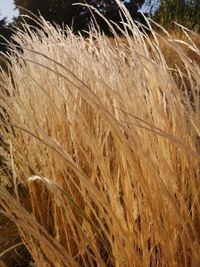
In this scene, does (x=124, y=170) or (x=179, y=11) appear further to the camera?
(x=179, y=11)

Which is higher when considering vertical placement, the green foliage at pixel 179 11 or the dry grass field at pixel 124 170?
the dry grass field at pixel 124 170

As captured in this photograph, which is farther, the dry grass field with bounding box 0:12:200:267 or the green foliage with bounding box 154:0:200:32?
the green foliage with bounding box 154:0:200:32

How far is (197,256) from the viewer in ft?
2.52

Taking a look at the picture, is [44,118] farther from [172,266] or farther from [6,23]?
[6,23]

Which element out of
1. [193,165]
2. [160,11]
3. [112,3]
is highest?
[193,165]

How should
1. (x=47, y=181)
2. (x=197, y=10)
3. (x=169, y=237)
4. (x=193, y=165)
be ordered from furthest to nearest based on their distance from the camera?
(x=197, y=10) < (x=193, y=165) < (x=169, y=237) < (x=47, y=181)

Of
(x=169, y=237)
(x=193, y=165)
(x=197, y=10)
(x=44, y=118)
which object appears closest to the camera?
(x=169, y=237)

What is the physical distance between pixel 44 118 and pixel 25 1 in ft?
58.8

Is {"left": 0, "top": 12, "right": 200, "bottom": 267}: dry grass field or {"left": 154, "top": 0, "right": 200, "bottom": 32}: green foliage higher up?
{"left": 0, "top": 12, "right": 200, "bottom": 267}: dry grass field

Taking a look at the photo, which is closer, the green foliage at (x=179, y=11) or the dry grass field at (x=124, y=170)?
the dry grass field at (x=124, y=170)

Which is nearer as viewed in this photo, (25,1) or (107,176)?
(107,176)

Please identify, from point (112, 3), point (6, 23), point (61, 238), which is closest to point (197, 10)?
point (61, 238)

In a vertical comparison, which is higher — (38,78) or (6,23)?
(38,78)

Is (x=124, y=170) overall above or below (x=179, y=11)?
above
